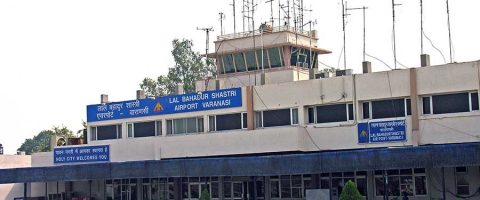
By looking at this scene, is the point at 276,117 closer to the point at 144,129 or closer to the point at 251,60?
the point at 251,60

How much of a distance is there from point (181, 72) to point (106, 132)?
32.6 metres

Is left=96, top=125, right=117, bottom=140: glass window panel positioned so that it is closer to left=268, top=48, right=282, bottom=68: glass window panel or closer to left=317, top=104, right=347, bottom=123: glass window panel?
left=268, top=48, right=282, bottom=68: glass window panel

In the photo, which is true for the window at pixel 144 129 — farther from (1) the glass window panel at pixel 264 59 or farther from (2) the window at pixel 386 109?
(2) the window at pixel 386 109

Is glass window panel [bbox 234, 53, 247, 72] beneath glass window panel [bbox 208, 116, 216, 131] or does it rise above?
above

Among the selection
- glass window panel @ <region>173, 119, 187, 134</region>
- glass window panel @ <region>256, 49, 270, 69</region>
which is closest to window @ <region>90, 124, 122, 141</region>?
glass window panel @ <region>173, 119, 187, 134</region>

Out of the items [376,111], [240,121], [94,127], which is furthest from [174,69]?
[376,111]

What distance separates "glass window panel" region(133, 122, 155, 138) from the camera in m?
51.6

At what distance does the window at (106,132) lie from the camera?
53.3 m

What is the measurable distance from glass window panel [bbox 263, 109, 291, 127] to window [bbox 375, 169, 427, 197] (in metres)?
6.60

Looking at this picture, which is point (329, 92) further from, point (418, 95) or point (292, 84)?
point (418, 95)

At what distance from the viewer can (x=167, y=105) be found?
5066 cm

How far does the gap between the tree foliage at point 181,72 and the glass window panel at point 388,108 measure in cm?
4448

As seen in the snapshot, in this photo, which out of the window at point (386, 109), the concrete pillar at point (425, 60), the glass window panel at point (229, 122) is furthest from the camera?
the glass window panel at point (229, 122)

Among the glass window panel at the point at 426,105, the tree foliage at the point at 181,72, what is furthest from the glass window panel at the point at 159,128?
the tree foliage at the point at 181,72
